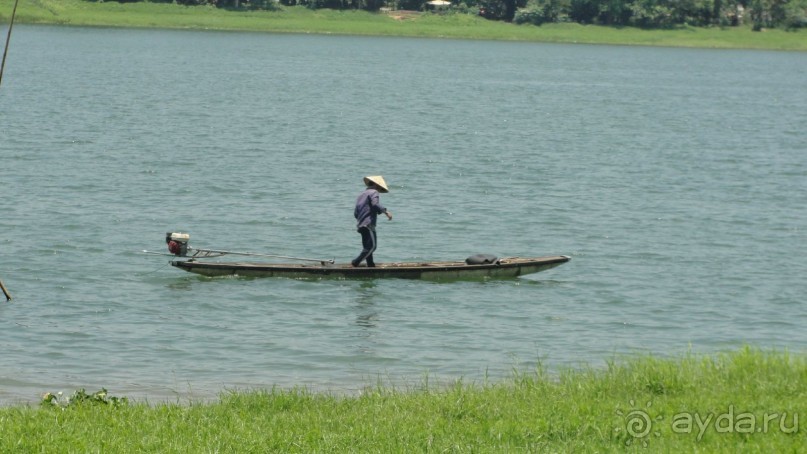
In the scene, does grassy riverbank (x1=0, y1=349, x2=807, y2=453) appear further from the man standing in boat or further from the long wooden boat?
the long wooden boat

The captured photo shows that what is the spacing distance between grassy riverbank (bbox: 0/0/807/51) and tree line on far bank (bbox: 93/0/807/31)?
130 centimetres

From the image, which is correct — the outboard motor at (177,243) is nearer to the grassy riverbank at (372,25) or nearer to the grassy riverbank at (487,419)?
the grassy riverbank at (487,419)

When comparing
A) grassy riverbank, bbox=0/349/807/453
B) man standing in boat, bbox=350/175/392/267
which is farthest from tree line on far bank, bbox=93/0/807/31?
grassy riverbank, bbox=0/349/807/453

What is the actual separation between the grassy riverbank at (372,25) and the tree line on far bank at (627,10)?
1304 mm

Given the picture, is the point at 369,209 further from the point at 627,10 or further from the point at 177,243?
the point at 627,10

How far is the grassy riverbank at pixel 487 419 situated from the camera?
12.5m

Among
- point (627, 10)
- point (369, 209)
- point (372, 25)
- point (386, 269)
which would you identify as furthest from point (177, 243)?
point (627, 10)

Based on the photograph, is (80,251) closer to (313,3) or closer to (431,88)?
(431,88)

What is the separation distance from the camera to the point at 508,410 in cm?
1413

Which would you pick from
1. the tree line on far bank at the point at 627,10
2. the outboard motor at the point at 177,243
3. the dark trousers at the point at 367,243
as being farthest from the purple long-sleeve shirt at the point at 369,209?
the tree line on far bank at the point at 627,10

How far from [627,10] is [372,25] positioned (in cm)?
2758

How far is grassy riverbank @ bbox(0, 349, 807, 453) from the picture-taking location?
1250 cm

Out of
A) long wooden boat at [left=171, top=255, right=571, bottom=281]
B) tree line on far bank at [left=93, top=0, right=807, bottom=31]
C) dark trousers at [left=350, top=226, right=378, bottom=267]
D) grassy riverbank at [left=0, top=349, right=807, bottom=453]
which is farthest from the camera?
tree line on far bank at [left=93, top=0, right=807, bottom=31]

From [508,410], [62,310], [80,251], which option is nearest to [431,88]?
[80,251]
